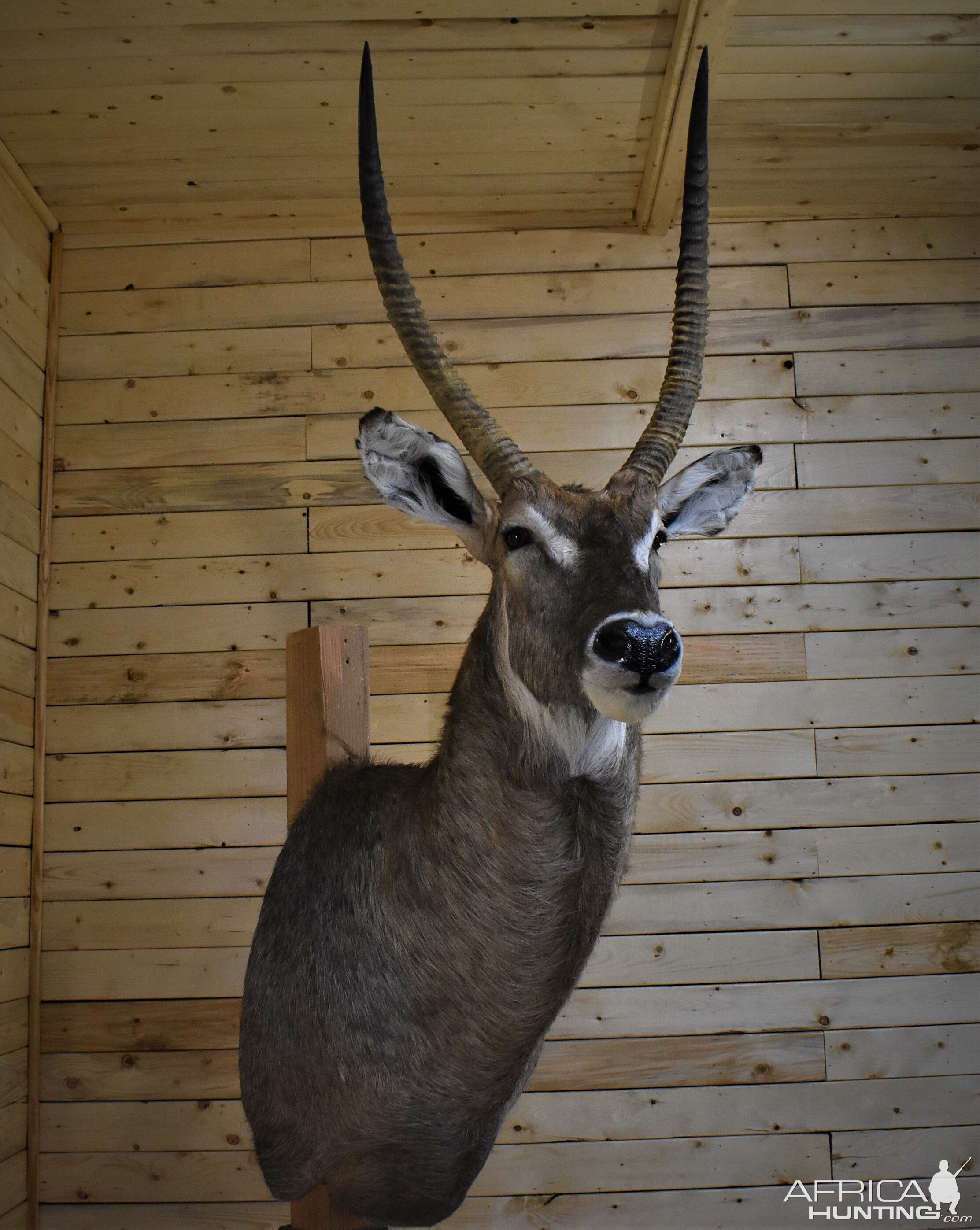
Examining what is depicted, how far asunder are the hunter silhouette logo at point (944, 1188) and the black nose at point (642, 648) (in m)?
2.83

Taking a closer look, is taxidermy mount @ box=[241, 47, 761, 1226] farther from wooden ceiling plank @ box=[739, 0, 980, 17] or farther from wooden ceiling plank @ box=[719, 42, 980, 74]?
wooden ceiling plank @ box=[719, 42, 980, 74]

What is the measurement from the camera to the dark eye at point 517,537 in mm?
1977

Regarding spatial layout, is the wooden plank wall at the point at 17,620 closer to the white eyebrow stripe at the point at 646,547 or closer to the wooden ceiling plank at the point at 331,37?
the wooden ceiling plank at the point at 331,37

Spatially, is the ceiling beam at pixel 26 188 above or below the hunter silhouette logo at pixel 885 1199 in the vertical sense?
above

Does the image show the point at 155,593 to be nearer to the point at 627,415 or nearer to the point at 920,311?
the point at 627,415

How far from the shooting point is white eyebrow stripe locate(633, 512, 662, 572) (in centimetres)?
190

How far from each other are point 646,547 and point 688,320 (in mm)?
521

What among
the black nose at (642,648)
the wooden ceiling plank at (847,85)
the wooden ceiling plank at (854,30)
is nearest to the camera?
the black nose at (642,648)

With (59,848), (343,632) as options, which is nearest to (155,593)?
(59,848)

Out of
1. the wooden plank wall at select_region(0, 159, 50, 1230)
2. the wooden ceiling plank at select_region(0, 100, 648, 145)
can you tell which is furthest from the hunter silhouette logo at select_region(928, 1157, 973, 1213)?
the wooden ceiling plank at select_region(0, 100, 648, 145)

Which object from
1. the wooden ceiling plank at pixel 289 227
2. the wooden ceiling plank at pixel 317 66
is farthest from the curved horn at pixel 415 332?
the wooden ceiling plank at pixel 289 227

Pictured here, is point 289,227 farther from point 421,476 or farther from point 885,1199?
point 885,1199

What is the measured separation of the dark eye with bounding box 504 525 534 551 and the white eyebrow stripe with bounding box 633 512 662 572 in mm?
208

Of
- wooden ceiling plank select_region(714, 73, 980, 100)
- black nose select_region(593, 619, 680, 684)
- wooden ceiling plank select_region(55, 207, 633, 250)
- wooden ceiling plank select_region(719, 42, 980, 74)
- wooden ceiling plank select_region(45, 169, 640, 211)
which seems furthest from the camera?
wooden ceiling plank select_region(55, 207, 633, 250)
